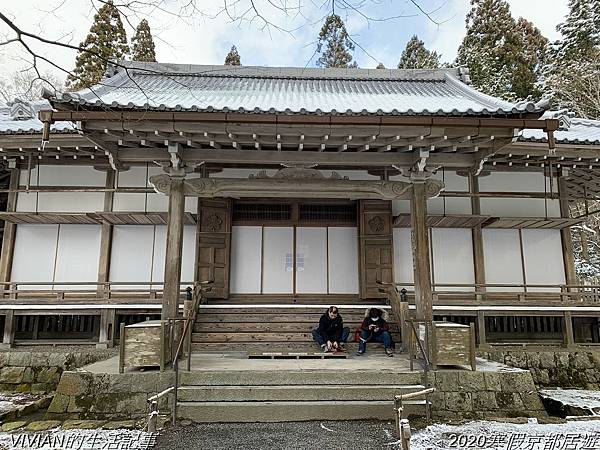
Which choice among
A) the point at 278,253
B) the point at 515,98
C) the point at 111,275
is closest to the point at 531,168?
the point at 278,253

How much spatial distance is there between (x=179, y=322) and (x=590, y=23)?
2462 centimetres

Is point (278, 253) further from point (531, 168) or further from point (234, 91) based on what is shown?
point (531, 168)

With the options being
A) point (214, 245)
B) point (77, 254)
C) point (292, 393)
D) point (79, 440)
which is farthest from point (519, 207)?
point (77, 254)

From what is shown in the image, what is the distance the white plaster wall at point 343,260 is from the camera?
32.3ft

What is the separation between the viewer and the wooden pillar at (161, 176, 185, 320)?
6.61 m

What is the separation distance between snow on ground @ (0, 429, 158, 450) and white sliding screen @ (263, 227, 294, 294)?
16.8 ft

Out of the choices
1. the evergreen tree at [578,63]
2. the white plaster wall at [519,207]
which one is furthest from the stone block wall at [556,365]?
the evergreen tree at [578,63]

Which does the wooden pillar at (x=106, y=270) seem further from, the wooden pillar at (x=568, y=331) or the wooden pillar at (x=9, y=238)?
the wooden pillar at (x=568, y=331)

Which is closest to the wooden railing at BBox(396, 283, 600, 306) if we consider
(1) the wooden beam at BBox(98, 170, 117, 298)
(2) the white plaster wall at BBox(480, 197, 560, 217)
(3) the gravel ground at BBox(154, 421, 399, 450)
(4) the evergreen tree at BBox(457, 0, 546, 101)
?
(2) the white plaster wall at BBox(480, 197, 560, 217)

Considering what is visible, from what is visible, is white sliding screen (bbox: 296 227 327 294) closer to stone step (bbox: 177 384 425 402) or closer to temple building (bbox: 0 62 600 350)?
temple building (bbox: 0 62 600 350)

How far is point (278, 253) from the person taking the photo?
9930mm

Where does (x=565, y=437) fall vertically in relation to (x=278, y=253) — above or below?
below

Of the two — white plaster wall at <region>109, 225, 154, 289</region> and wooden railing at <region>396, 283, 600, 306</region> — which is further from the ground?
white plaster wall at <region>109, 225, 154, 289</region>

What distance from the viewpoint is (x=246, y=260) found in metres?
9.85
